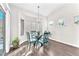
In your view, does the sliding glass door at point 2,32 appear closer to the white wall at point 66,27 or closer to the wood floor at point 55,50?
the wood floor at point 55,50

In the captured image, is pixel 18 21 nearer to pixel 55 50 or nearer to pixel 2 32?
pixel 2 32

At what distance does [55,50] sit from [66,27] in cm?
58

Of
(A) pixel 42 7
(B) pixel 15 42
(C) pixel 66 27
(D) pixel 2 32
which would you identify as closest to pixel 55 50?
(C) pixel 66 27

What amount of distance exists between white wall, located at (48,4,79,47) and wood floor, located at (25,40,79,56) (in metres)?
0.11

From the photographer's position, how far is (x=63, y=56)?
2.46 metres

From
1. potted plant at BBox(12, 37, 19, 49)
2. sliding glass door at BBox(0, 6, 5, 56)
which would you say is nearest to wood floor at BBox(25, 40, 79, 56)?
potted plant at BBox(12, 37, 19, 49)

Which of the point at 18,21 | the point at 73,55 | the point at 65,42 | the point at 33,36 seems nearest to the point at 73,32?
the point at 65,42

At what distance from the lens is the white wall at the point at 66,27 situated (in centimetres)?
245

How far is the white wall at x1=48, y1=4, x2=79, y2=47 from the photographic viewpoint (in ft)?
8.04

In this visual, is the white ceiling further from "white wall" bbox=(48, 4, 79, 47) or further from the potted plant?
the potted plant

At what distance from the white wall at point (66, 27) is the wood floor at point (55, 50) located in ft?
0.36

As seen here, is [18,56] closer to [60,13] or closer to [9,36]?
[9,36]

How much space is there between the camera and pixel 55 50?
8.18ft

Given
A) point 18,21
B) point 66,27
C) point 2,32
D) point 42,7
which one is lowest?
point 2,32
